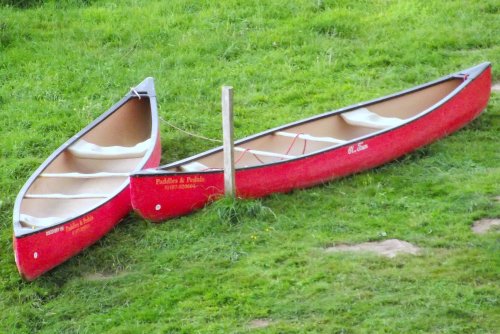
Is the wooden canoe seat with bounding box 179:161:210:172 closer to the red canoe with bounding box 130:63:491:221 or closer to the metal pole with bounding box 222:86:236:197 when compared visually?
the red canoe with bounding box 130:63:491:221

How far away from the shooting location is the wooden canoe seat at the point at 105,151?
35.5 feet

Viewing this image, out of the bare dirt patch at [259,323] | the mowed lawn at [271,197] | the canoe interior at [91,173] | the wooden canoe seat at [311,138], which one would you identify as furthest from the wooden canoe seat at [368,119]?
the bare dirt patch at [259,323]

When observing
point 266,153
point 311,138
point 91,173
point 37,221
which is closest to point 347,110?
point 311,138

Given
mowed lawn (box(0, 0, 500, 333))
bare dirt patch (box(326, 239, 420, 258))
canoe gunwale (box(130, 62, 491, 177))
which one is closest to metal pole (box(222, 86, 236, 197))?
canoe gunwale (box(130, 62, 491, 177))

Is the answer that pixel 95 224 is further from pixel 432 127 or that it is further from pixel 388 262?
pixel 432 127

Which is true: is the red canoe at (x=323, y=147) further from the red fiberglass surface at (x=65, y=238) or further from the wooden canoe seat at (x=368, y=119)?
the red fiberglass surface at (x=65, y=238)

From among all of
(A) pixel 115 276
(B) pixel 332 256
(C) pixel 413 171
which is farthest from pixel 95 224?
(C) pixel 413 171

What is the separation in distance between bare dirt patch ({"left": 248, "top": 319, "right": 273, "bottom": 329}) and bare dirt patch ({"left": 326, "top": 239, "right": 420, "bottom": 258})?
117 cm

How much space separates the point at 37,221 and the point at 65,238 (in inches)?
19.4

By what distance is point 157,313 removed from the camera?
820cm

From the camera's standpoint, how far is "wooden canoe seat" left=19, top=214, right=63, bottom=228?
9203mm

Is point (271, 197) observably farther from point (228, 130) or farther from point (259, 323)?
point (259, 323)

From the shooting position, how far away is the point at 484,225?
29.9ft

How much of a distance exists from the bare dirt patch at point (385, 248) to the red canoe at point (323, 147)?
50.7 inches
